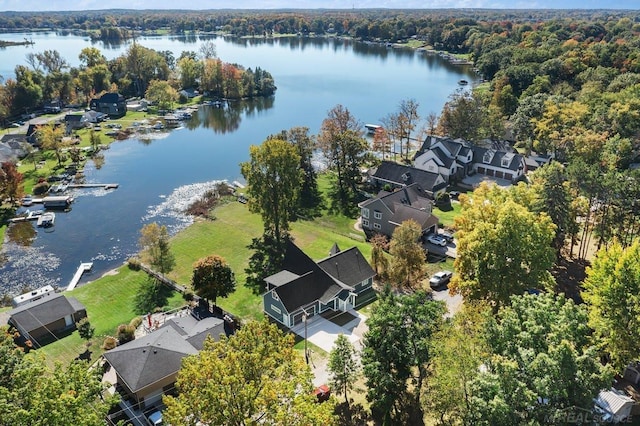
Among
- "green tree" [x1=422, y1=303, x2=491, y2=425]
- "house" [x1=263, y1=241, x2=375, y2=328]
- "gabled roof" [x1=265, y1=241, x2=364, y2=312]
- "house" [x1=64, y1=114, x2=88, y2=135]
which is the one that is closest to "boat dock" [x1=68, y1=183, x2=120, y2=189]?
"house" [x1=64, y1=114, x2=88, y2=135]

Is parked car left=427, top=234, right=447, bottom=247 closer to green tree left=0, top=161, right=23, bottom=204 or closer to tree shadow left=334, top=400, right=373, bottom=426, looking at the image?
tree shadow left=334, top=400, right=373, bottom=426

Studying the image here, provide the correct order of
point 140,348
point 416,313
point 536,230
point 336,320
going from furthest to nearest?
point 336,320 → point 536,230 → point 140,348 → point 416,313

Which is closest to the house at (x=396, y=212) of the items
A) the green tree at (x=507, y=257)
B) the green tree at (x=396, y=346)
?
the green tree at (x=507, y=257)

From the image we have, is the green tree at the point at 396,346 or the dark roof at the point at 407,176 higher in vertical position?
the green tree at the point at 396,346

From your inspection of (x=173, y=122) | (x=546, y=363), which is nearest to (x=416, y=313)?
(x=546, y=363)

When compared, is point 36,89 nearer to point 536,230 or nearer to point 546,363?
point 536,230

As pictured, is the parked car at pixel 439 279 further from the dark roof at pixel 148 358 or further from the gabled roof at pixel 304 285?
the dark roof at pixel 148 358
